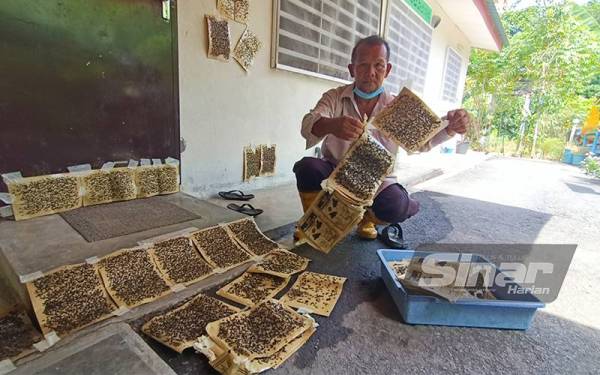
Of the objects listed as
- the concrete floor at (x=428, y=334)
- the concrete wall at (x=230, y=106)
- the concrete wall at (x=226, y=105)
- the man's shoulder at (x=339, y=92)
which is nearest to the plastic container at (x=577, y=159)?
the concrete floor at (x=428, y=334)

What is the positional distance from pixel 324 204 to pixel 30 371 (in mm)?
1437

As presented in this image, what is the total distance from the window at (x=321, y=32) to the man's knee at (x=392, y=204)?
6.11 ft

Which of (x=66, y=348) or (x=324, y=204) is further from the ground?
(x=324, y=204)

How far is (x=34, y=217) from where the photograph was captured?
5.95 ft

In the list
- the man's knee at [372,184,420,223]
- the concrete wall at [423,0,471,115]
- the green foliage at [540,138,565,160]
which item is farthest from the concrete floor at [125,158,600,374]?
the green foliage at [540,138,565,160]

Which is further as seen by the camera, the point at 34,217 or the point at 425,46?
the point at 425,46

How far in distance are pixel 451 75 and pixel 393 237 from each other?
28.2 ft

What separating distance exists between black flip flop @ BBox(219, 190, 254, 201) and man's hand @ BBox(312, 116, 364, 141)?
1336 millimetres

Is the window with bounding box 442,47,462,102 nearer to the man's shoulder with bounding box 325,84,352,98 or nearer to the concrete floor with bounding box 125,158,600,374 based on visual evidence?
the concrete floor with bounding box 125,158,600,374

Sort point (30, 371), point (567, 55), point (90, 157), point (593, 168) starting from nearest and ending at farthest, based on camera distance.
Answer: point (30, 371) < point (90, 157) < point (593, 168) < point (567, 55)

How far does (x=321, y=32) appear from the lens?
3701mm

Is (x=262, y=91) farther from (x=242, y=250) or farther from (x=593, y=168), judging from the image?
(x=593, y=168)

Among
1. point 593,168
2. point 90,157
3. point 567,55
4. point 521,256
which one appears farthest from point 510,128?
point 90,157

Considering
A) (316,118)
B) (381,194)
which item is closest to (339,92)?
(316,118)
